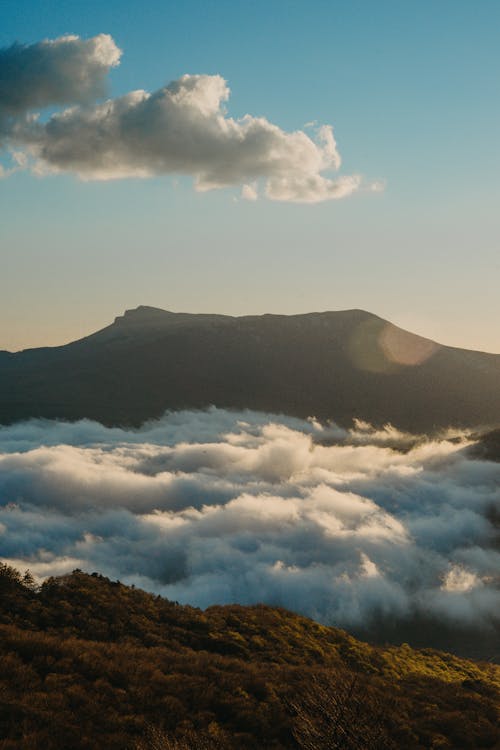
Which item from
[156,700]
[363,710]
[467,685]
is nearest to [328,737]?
[363,710]

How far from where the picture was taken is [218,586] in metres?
196

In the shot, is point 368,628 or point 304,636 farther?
point 368,628

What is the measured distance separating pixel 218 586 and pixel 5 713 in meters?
194

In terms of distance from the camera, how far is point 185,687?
69.4 ft

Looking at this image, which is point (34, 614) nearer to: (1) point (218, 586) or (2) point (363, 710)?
(2) point (363, 710)

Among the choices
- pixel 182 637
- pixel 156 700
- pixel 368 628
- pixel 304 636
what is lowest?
pixel 368 628

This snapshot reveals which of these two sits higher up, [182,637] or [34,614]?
[34,614]

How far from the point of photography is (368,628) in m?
189

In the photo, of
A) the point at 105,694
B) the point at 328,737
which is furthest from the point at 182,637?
the point at 328,737

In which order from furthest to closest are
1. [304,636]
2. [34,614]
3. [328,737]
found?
1. [304,636]
2. [34,614]
3. [328,737]

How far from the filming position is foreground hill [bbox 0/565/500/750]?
15.8 meters

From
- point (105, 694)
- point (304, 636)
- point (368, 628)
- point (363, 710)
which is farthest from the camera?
point (368, 628)

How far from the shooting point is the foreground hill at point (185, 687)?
1580 cm

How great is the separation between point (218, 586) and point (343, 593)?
49.0 m
